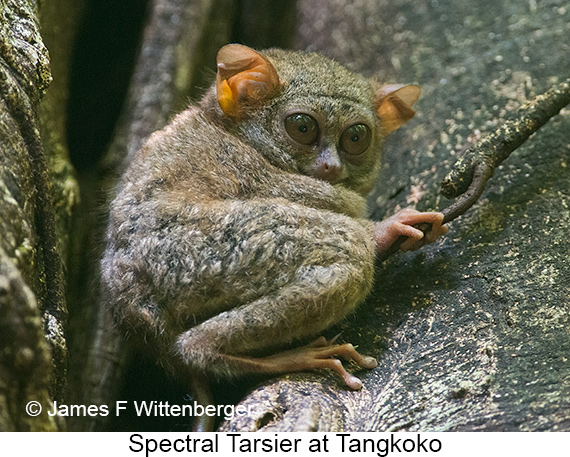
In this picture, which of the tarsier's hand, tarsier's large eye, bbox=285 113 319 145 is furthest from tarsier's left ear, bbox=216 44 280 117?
the tarsier's hand

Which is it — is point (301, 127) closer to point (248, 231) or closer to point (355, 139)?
point (355, 139)

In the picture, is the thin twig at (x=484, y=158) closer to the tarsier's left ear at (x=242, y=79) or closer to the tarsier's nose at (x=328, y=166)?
the tarsier's nose at (x=328, y=166)

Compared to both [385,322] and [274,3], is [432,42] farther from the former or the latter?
[385,322]

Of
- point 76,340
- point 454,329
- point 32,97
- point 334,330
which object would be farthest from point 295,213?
point 76,340

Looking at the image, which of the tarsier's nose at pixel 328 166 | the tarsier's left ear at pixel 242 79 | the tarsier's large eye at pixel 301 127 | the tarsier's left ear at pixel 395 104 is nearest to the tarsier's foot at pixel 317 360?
the tarsier's nose at pixel 328 166

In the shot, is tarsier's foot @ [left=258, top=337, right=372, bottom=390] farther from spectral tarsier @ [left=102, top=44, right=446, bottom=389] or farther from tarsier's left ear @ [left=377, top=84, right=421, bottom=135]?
tarsier's left ear @ [left=377, top=84, right=421, bottom=135]
